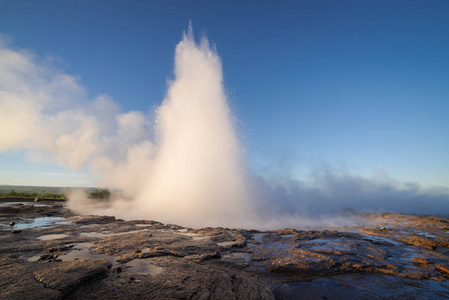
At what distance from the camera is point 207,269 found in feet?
19.4

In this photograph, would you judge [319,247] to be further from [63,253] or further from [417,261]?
[63,253]

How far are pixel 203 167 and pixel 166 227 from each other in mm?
6935

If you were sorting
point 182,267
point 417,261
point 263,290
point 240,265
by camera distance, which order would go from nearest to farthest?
point 263,290, point 182,267, point 240,265, point 417,261

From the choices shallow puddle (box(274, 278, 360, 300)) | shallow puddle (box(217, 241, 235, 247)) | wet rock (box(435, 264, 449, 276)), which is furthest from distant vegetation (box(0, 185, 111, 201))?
wet rock (box(435, 264, 449, 276))

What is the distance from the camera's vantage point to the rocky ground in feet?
14.7

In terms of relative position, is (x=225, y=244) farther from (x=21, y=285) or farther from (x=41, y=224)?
(x=41, y=224)

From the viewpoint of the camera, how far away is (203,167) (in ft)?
59.8

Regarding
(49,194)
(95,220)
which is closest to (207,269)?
(95,220)

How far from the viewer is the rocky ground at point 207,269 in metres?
4.47

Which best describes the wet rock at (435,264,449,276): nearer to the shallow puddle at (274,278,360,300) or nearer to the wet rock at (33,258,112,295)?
the shallow puddle at (274,278,360,300)

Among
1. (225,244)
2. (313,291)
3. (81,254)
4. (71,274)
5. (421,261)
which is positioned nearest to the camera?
(71,274)

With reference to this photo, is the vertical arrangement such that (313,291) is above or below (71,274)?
above

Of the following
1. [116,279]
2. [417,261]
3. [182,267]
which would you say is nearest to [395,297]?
[417,261]

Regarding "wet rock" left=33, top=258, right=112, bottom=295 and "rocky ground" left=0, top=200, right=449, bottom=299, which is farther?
"rocky ground" left=0, top=200, right=449, bottom=299
